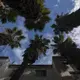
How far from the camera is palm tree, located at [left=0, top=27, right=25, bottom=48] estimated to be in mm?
21375

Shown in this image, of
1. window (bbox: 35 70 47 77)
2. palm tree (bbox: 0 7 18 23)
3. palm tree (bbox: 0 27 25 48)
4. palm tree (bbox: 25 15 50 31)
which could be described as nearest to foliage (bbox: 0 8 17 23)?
palm tree (bbox: 0 7 18 23)

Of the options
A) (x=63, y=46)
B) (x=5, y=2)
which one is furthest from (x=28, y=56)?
(x=5, y=2)

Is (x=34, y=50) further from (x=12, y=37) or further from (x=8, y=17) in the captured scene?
(x=8, y=17)

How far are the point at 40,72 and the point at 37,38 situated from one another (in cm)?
443

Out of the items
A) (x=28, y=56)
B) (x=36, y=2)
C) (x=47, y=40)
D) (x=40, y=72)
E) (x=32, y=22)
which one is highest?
(x=36, y=2)

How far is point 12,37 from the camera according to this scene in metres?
23.4

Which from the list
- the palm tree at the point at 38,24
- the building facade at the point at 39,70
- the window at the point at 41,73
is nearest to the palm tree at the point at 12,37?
the palm tree at the point at 38,24

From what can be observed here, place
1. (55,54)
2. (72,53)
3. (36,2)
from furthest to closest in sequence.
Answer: (55,54) < (72,53) < (36,2)

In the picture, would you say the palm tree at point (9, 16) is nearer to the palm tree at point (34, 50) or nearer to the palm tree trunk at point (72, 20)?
the palm tree at point (34, 50)

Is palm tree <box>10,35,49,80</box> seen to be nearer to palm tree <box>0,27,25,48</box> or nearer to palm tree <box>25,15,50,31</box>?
palm tree <box>0,27,25,48</box>

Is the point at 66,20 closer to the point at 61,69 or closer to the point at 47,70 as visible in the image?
the point at 61,69

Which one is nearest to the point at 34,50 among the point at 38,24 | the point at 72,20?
the point at 38,24

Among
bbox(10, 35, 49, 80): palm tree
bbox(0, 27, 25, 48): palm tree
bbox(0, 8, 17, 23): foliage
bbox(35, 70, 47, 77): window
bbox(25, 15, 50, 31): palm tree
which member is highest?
bbox(0, 8, 17, 23): foliage

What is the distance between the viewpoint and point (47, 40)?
25.2 m
